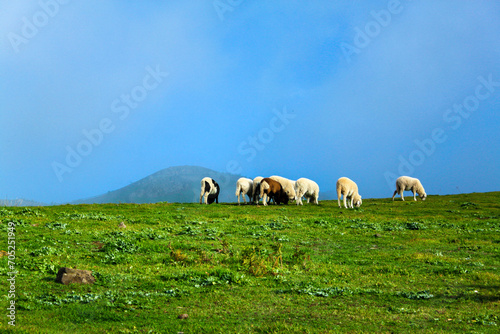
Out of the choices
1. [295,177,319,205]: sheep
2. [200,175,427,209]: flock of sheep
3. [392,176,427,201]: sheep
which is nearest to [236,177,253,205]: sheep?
[200,175,427,209]: flock of sheep

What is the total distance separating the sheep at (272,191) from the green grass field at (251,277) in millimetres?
14014

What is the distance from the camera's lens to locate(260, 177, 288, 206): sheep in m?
40.8

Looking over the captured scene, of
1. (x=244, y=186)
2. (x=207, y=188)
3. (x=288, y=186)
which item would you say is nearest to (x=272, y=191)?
(x=288, y=186)

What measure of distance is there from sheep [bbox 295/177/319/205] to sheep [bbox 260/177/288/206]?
56.6 inches

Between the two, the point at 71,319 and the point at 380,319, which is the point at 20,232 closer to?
the point at 71,319

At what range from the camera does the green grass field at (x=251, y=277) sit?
9.91 meters

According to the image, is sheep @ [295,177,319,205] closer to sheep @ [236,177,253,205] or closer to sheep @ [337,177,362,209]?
sheep @ [337,177,362,209]

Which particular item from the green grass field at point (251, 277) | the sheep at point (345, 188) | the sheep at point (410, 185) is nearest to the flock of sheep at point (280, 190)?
the sheep at point (345, 188)

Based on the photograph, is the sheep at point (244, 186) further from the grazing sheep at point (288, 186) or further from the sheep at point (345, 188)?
the sheep at point (345, 188)

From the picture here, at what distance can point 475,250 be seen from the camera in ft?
66.9

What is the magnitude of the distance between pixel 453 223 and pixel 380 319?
22066 mm

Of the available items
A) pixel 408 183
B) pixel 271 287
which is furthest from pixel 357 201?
pixel 271 287

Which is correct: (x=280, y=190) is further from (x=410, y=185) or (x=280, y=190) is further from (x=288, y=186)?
(x=410, y=185)

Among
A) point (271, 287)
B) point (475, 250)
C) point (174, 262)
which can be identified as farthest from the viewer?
point (475, 250)
